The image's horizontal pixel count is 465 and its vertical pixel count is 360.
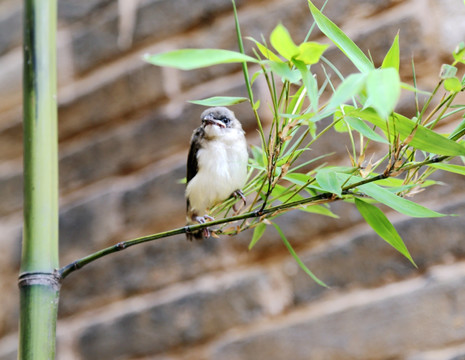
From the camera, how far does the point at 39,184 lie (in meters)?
0.43

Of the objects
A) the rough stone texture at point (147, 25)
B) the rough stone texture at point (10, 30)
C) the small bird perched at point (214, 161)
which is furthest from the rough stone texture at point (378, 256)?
the rough stone texture at point (10, 30)

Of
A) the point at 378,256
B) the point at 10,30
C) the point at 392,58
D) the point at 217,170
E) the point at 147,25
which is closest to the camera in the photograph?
the point at 392,58

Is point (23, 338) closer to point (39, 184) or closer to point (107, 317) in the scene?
point (39, 184)

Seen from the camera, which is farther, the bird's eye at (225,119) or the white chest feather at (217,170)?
the bird's eye at (225,119)

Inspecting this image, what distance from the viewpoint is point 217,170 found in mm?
861

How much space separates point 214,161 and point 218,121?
6 centimetres

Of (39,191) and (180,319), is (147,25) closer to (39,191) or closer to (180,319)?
(180,319)

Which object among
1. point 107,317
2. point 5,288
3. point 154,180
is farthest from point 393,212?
point 5,288

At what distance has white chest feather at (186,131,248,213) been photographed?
2.69 ft

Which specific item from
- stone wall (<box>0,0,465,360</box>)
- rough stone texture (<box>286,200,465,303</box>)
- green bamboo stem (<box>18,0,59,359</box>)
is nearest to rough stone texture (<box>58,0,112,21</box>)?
stone wall (<box>0,0,465,360</box>)

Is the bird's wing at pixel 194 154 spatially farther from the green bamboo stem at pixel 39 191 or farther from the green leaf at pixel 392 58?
the green leaf at pixel 392 58

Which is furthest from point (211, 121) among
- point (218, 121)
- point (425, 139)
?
point (425, 139)

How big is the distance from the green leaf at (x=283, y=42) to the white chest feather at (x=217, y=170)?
456mm

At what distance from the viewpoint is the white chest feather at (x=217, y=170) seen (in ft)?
2.69
